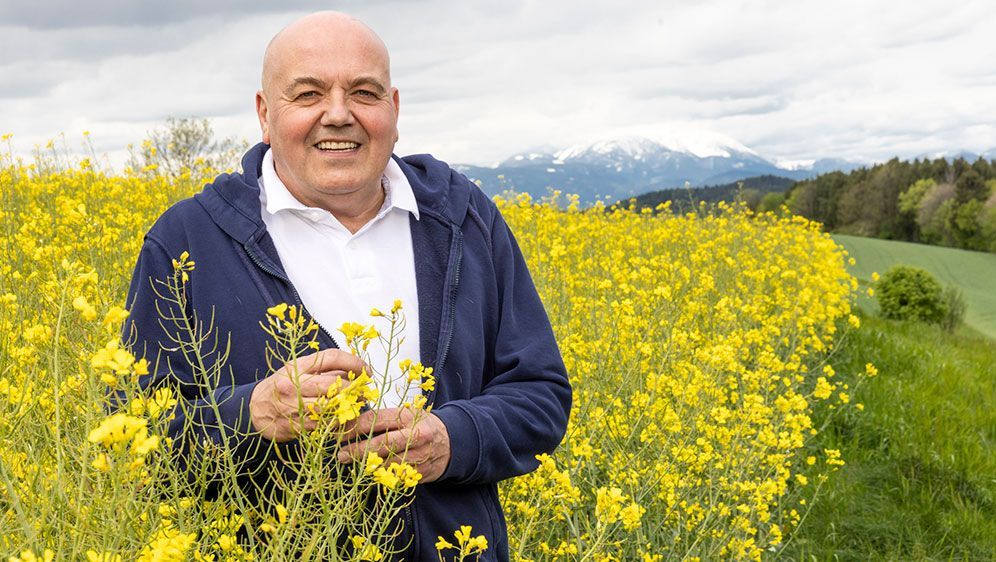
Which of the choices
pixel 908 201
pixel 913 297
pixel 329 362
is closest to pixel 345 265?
pixel 329 362

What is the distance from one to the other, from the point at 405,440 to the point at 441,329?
1.32 feet

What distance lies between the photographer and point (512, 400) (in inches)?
74.5

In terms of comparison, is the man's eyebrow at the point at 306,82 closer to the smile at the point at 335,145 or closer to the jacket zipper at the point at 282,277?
the smile at the point at 335,145

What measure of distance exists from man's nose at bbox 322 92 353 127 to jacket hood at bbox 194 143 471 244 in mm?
261

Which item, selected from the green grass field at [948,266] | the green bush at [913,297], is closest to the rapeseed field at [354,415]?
the green bush at [913,297]

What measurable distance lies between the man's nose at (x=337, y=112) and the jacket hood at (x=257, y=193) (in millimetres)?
261

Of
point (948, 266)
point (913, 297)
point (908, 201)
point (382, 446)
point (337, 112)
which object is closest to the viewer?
point (382, 446)

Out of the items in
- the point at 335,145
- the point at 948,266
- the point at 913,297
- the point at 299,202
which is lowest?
the point at 948,266

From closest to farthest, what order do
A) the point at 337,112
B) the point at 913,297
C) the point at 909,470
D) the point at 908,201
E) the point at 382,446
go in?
the point at 382,446 < the point at 337,112 < the point at 909,470 < the point at 913,297 < the point at 908,201

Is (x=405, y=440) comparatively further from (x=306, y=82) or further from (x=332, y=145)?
(x=306, y=82)

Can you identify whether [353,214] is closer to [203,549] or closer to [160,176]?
[203,549]

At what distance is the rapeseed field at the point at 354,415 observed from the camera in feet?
4.04

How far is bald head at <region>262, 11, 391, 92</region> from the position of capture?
6.11ft

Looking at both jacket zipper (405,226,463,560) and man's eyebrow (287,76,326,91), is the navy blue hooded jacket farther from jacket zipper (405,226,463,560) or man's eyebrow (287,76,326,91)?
man's eyebrow (287,76,326,91)
